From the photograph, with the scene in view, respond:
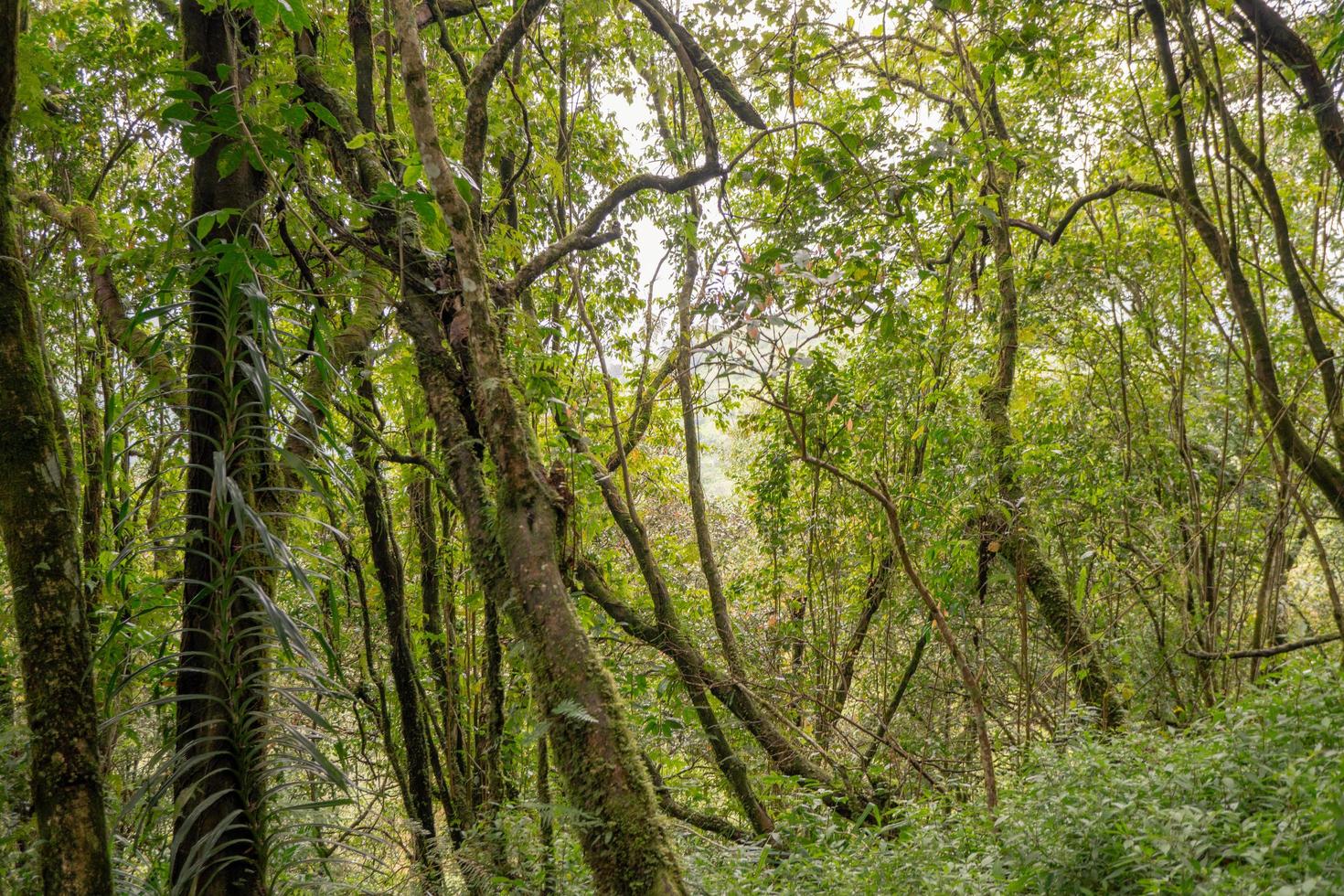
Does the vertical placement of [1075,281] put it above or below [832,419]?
above

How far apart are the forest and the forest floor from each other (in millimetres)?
24

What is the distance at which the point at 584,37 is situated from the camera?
4379mm

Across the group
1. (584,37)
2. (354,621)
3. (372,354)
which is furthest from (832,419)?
(354,621)

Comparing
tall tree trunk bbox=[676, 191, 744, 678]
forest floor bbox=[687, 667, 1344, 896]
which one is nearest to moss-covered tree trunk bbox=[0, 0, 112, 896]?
forest floor bbox=[687, 667, 1344, 896]

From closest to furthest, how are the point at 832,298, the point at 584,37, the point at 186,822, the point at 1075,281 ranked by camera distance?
the point at 186,822
the point at 832,298
the point at 584,37
the point at 1075,281

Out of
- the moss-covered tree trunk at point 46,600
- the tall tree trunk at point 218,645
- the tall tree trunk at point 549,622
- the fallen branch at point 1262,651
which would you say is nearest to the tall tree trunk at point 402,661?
the tall tree trunk at point 549,622

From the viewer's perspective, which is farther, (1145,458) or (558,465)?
(1145,458)

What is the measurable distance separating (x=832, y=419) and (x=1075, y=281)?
2.00 meters

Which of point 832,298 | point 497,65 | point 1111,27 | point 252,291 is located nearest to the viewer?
point 252,291

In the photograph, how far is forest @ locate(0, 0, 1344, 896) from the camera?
1.70 m

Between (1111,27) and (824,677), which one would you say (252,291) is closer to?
(824,677)

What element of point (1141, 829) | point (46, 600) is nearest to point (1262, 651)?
point (1141, 829)

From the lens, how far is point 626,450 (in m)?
4.44

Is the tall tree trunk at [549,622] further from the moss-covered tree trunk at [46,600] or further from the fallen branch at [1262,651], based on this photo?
the fallen branch at [1262,651]
